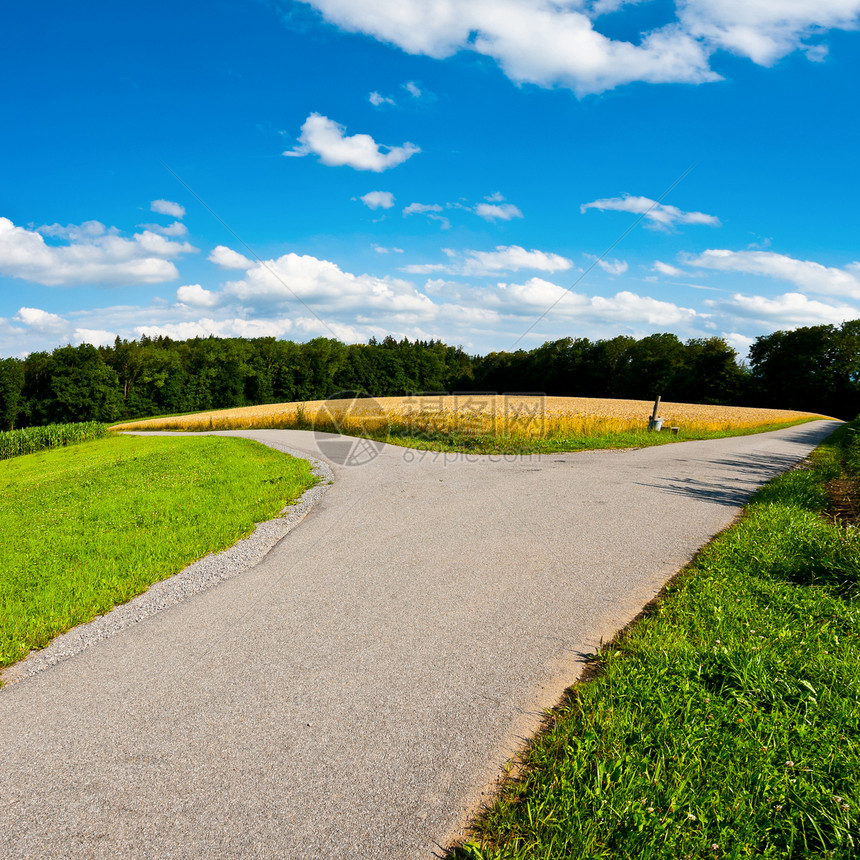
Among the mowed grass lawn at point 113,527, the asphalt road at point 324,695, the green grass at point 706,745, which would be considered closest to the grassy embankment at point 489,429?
the mowed grass lawn at point 113,527

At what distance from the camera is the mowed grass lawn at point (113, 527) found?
201 inches

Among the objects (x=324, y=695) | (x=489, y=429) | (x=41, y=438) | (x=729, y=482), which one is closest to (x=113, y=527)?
(x=324, y=695)

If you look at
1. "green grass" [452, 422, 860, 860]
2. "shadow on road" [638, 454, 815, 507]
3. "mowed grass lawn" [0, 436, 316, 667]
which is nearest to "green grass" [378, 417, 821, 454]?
"shadow on road" [638, 454, 815, 507]

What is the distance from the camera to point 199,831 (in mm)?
2490

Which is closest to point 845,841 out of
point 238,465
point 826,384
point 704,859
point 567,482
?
point 704,859

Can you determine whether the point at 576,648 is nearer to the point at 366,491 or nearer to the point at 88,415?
the point at 366,491

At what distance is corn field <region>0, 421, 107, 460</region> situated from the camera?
3148 cm

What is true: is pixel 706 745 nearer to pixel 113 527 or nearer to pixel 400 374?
pixel 113 527

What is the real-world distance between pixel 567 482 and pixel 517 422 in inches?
341

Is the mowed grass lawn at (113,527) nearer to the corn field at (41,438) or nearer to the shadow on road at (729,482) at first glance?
the shadow on road at (729,482)

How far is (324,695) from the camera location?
11.6 ft

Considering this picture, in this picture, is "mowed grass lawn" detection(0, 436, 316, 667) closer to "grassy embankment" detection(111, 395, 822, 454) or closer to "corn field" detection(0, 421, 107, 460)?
"grassy embankment" detection(111, 395, 822, 454)

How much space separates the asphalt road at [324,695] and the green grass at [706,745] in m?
0.31

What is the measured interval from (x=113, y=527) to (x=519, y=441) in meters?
12.7
